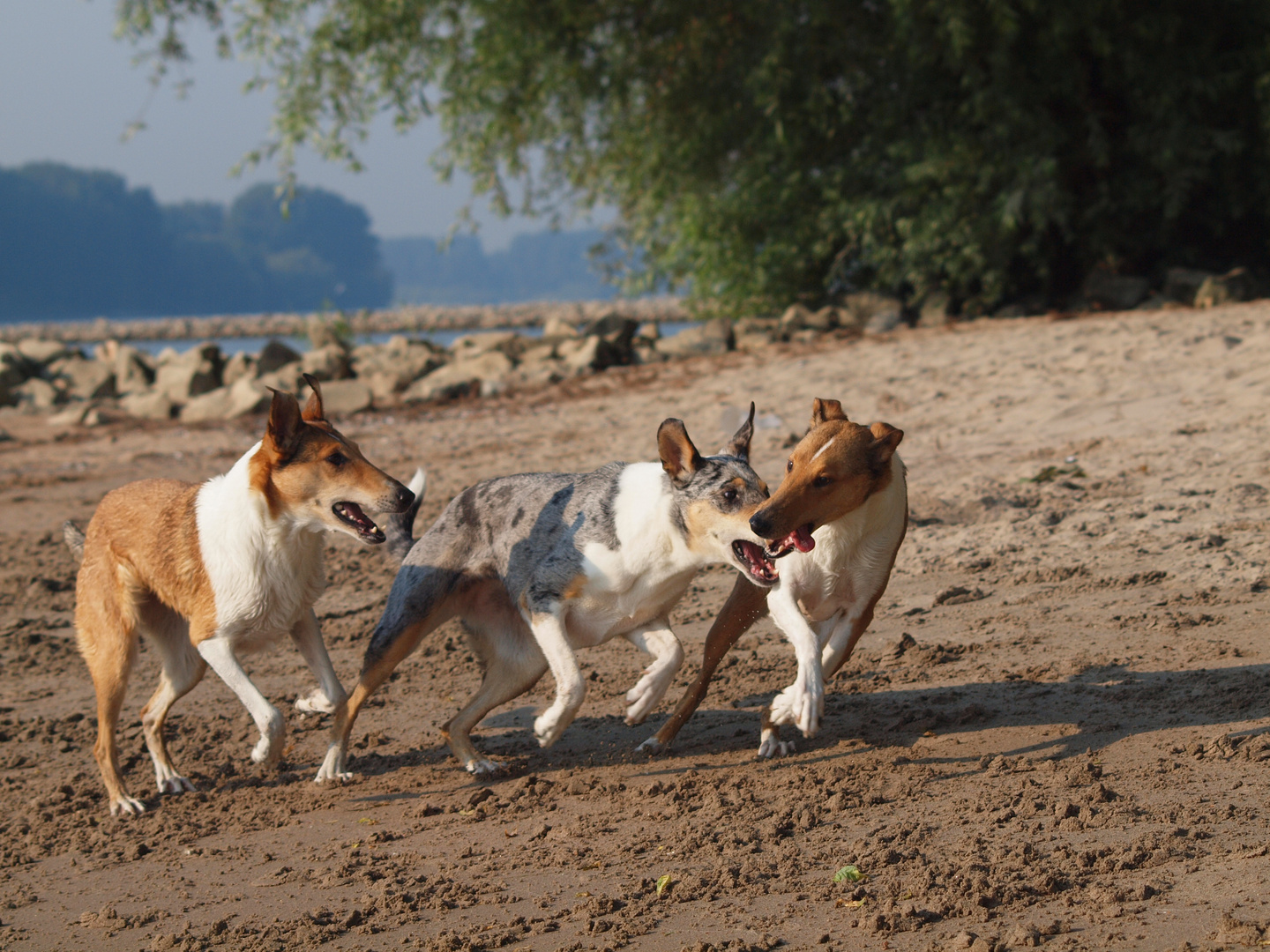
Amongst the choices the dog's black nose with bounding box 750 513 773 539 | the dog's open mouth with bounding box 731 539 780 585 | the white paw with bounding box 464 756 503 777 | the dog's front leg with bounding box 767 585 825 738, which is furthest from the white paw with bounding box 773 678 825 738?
the white paw with bounding box 464 756 503 777

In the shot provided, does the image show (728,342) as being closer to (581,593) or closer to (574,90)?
(574,90)

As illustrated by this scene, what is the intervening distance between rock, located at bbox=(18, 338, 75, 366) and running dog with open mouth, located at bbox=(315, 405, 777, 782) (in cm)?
2253

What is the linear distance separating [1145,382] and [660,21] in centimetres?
1105

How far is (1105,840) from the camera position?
4.20 meters

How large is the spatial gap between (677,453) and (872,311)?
Result: 14.1 m

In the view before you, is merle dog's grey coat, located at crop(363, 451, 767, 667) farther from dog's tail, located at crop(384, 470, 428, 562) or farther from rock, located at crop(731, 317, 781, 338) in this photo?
rock, located at crop(731, 317, 781, 338)

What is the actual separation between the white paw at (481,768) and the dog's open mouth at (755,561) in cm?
167

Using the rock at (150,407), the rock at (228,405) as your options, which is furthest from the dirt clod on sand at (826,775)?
the rock at (150,407)

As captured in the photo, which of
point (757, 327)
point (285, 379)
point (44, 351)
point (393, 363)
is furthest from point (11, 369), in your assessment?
point (757, 327)

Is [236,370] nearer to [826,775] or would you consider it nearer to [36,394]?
[36,394]

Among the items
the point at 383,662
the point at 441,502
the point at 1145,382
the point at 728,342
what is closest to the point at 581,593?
the point at 383,662

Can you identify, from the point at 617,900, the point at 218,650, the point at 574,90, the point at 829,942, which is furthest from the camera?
the point at 574,90

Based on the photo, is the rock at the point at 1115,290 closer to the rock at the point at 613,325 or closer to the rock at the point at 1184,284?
the rock at the point at 1184,284

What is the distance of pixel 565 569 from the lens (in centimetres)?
538
